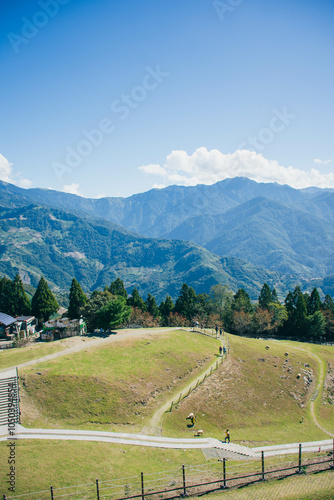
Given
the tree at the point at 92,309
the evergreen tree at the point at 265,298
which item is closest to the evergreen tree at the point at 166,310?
the evergreen tree at the point at 265,298

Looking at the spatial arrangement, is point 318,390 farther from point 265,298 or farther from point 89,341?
Result: point 265,298

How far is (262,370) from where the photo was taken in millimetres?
51656

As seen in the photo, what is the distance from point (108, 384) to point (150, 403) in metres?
5.93

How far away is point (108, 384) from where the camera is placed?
38.1 metres

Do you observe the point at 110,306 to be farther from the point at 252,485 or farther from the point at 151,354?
the point at 252,485

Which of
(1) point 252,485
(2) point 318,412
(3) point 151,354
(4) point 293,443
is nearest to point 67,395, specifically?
(3) point 151,354

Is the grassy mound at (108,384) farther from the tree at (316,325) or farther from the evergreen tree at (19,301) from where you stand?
the evergreen tree at (19,301)

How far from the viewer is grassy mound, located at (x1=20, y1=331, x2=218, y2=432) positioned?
3241 cm

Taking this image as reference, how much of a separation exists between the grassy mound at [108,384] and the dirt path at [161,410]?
2.43ft

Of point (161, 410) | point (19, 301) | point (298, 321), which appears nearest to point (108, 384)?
point (161, 410)

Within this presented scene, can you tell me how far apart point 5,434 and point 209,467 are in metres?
18.9

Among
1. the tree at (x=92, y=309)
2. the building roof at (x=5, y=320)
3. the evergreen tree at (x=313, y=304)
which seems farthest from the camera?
the evergreen tree at (x=313, y=304)

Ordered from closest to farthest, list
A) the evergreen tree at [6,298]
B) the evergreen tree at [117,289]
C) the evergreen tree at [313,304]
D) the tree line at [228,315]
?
the tree line at [228,315]
the evergreen tree at [6,298]
the evergreen tree at [313,304]
the evergreen tree at [117,289]

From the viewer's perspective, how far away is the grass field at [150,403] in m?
23.8
